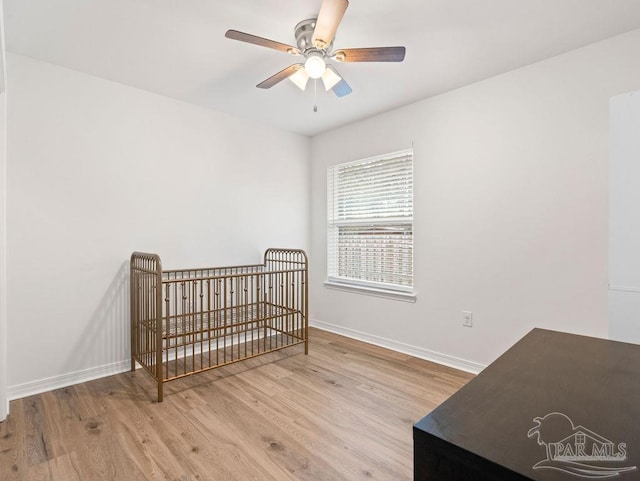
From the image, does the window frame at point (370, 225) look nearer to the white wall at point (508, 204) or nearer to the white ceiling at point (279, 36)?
the white wall at point (508, 204)

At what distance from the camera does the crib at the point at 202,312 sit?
2.40 metres

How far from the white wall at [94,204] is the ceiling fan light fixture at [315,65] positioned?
5.24 feet

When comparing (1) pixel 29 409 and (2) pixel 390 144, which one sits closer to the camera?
(1) pixel 29 409

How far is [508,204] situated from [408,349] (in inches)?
59.8

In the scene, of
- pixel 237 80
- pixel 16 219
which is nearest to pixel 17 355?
pixel 16 219

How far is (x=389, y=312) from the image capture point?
10.6 ft

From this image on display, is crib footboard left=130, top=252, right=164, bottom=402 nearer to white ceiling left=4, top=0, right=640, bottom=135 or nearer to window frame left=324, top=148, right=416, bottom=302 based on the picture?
white ceiling left=4, top=0, right=640, bottom=135

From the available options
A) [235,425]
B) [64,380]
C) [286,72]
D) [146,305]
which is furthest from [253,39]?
[64,380]

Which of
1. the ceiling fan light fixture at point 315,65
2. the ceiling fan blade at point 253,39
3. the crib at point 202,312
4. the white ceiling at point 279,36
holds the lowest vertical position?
the crib at point 202,312

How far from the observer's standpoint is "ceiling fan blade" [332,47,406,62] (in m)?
1.71

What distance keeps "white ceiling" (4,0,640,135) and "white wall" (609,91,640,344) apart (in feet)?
2.25

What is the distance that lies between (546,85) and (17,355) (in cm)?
400

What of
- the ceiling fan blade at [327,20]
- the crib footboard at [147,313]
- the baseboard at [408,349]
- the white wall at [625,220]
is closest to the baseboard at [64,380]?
the crib footboard at [147,313]

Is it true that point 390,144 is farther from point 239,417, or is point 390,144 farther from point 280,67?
point 239,417
